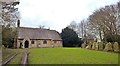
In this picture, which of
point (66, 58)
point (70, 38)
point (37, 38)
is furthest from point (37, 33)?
point (66, 58)

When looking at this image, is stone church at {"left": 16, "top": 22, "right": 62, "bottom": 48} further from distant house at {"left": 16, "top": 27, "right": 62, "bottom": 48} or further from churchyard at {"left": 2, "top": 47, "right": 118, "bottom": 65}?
churchyard at {"left": 2, "top": 47, "right": 118, "bottom": 65}

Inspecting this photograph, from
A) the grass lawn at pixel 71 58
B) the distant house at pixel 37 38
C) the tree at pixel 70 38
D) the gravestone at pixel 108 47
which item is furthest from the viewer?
the tree at pixel 70 38

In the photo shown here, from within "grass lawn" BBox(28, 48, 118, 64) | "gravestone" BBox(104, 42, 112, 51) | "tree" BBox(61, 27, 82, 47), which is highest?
"tree" BBox(61, 27, 82, 47)

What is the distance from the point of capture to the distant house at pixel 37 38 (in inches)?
2491

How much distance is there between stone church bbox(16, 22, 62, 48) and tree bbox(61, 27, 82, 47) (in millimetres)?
2281

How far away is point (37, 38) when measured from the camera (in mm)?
67625

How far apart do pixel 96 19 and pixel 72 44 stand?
85.0 ft

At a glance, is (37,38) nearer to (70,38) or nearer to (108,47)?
(70,38)

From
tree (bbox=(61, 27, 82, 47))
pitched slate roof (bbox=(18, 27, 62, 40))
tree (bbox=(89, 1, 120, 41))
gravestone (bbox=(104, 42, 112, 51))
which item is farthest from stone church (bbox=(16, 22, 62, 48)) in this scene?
gravestone (bbox=(104, 42, 112, 51))

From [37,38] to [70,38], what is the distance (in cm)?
923

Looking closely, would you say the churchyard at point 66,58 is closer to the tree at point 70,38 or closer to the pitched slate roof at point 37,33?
the pitched slate roof at point 37,33

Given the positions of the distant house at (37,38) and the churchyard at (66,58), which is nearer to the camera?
the churchyard at (66,58)

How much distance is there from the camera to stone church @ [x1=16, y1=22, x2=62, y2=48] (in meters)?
63.3

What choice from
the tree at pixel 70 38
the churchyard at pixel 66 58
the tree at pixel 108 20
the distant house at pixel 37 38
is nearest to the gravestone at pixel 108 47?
the tree at pixel 108 20
